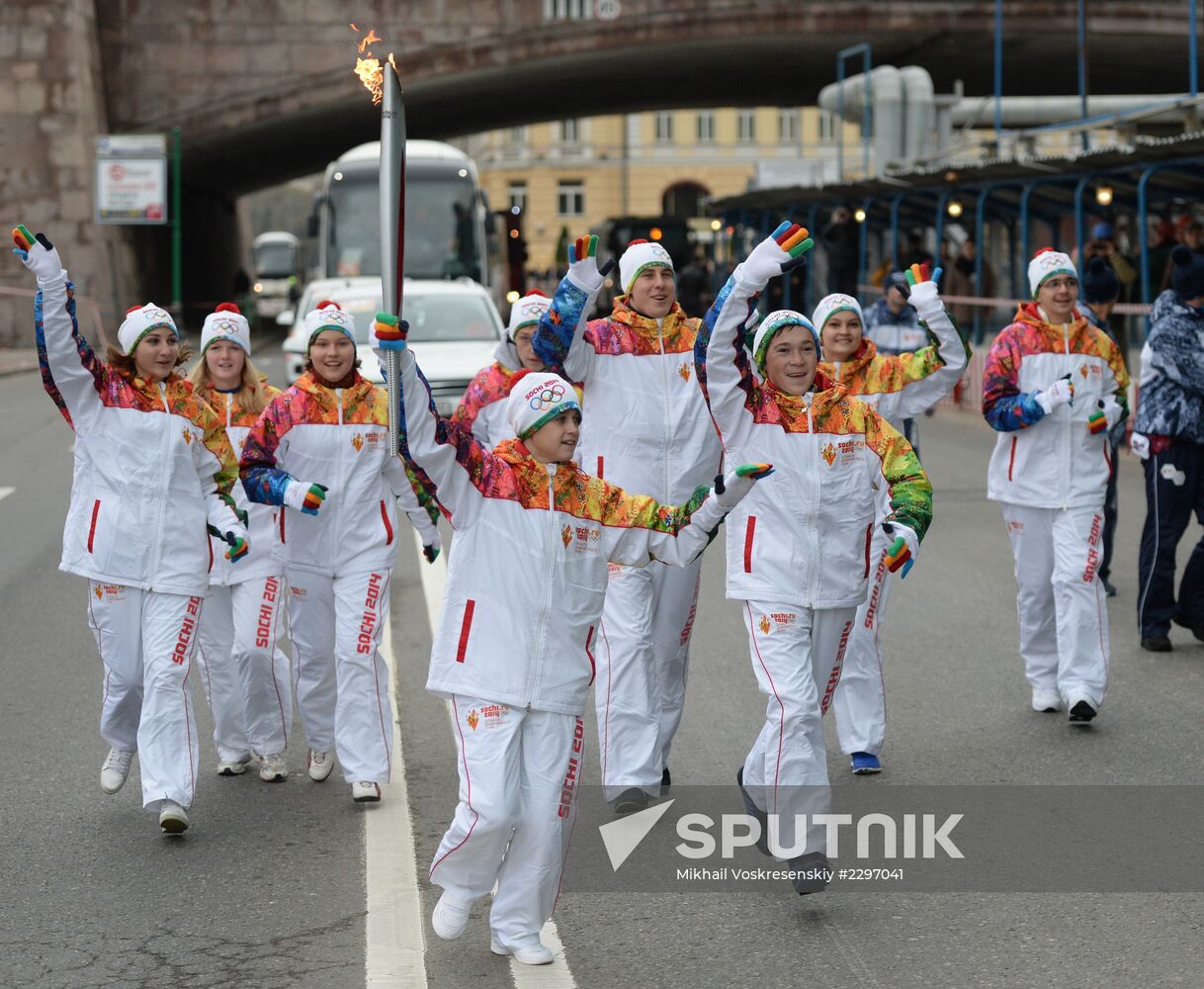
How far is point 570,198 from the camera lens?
3388 inches

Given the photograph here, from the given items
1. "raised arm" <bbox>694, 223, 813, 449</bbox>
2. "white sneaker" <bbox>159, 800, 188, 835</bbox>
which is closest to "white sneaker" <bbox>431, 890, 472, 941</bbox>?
"white sneaker" <bbox>159, 800, 188, 835</bbox>

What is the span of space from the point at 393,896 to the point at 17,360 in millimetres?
32923

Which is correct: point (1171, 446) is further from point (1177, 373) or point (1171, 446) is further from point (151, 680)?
point (151, 680)

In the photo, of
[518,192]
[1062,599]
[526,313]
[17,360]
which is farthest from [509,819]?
[518,192]

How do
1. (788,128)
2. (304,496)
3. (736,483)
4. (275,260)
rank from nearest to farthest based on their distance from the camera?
(736,483) < (304,496) < (275,260) < (788,128)

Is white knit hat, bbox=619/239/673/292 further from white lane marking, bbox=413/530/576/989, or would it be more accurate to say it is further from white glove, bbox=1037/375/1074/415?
white lane marking, bbox=413/530/576/989

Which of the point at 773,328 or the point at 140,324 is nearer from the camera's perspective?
the point at 773,328

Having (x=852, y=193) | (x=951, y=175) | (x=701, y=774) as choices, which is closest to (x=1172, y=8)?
(x=852, y=193)

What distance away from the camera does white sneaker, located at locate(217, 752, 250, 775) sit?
7172mm

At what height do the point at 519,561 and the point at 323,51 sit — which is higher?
the point at 323,51

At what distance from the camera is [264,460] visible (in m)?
6.72

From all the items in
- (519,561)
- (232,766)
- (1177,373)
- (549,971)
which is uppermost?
(1177,373)

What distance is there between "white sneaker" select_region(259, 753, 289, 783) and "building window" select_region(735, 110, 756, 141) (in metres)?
79.7

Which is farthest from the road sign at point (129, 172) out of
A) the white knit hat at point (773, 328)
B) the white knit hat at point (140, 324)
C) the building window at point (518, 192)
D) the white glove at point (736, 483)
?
the building window at point (518, 192)
